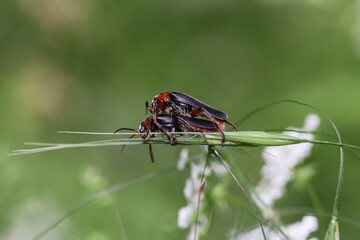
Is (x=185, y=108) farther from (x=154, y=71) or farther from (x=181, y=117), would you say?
(x=154, y=71)

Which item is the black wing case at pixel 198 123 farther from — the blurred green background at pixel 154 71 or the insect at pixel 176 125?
the blurred green background at pixel 154 71

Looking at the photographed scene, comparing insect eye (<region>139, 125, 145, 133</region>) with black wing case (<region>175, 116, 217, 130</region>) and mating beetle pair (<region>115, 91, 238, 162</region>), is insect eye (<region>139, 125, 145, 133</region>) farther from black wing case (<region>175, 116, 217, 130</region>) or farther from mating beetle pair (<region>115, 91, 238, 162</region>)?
black wing case (<region>175, 116, 217, 130</region>)

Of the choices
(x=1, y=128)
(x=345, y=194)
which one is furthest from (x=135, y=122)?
(x=345, y=194)

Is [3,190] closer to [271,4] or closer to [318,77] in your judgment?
[318,77]

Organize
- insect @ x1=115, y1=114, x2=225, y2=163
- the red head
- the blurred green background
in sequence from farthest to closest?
the blurred green background
the red head
insect @ x1=115, y1=114, x2=225, y2=163

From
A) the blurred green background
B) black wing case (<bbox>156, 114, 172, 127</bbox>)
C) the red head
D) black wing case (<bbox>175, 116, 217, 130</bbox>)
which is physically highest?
the blurred green background

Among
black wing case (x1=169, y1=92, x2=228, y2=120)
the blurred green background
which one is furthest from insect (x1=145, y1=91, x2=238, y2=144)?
the blurred green background

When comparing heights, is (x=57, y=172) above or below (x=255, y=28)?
below
